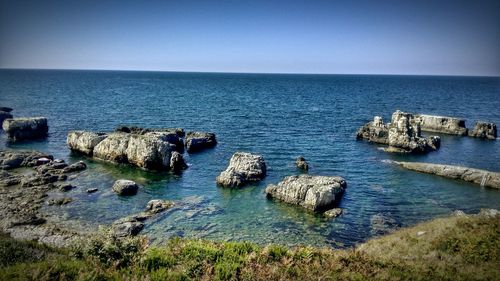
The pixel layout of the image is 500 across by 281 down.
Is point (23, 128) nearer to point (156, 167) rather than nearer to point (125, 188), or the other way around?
point (156, 167)

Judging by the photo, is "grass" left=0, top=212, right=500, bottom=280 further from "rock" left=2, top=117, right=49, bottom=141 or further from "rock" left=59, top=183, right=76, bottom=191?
"rock" left=2, top=117, right=49, bottom=141

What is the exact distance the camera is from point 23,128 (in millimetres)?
64500

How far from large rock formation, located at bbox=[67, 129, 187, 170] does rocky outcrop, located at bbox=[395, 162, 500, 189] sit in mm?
35826

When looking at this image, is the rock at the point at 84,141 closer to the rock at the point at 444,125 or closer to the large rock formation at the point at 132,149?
the large rock formation at the point at 132,149

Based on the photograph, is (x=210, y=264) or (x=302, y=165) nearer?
(x=210, y=264)

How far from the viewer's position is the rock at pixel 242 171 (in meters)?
42.5

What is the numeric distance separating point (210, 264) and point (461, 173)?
43.6 meters

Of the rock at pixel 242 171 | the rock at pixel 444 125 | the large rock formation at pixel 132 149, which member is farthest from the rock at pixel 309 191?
the rock at pixel 444 125

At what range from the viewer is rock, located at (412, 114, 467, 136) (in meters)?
76.8

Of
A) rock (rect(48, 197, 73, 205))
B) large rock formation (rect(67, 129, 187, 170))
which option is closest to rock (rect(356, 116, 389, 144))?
large rock formation (rect(67, 129, 187, 170))

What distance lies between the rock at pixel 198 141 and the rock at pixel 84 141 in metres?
14.2

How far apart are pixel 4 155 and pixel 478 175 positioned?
6811 centimetres

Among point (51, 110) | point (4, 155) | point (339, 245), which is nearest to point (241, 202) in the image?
point (339, 245)

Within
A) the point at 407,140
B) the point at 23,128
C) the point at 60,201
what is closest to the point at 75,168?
the point at 60,201
